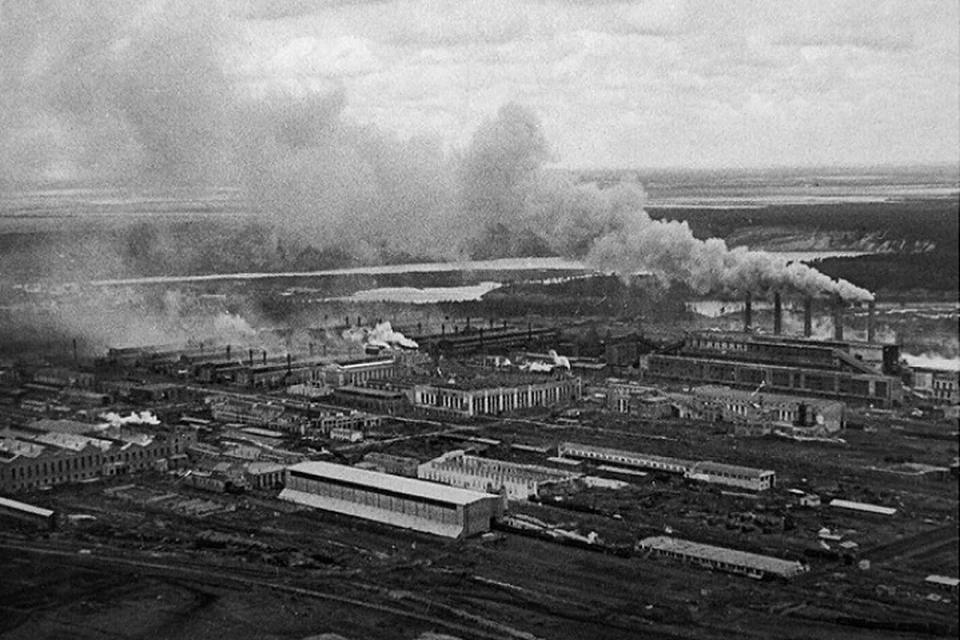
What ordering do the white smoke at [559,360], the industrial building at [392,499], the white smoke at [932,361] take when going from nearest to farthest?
the white smoke at [932,361], the industrial building at [392,499], the white smoke at [559,360]

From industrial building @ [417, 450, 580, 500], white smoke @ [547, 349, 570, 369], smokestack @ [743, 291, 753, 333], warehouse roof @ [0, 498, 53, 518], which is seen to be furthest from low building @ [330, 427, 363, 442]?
smokestack @ [743, 291, 753, 333]

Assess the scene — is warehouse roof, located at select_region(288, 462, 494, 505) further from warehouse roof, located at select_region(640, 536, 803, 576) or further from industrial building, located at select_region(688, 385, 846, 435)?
industrial building, located at select_region(688, 385, 846, 435)

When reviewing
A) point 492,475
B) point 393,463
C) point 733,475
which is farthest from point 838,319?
point 393,463

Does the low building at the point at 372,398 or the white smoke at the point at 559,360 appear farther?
the low building at the point at 372,398

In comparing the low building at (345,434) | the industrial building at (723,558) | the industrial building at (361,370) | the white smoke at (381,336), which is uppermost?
the white smoke at (381,336)

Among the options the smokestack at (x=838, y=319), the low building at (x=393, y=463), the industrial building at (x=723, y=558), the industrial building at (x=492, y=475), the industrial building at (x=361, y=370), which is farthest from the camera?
the industrial building at (x=361, y=370)

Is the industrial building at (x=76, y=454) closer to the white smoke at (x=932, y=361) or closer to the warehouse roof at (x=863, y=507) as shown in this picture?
the warehouse roof at (x=863, y=507)

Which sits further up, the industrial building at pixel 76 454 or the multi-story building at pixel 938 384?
the multi-story building at pixel 938 384

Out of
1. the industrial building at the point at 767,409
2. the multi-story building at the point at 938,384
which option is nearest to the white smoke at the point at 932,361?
the multi-story building at the point at 938,384
